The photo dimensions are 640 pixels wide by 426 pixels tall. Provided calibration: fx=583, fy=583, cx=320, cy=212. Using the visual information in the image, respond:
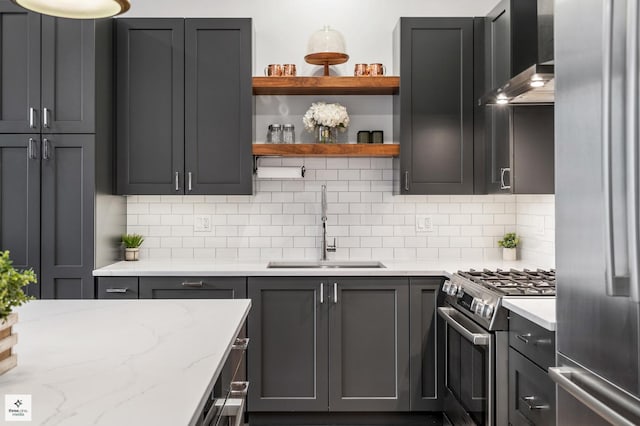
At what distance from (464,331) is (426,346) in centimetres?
70

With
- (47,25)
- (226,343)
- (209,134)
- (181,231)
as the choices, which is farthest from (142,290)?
(226,343)

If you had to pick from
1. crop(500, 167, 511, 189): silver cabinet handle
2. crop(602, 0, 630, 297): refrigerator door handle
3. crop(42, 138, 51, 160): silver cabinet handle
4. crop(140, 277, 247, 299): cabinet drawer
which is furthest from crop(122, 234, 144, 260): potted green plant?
crop(602, 0, 630, 297): refrigerator door handle

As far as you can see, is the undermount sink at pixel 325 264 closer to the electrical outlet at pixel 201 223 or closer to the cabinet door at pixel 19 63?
the electrical outlet at pixel 201 223

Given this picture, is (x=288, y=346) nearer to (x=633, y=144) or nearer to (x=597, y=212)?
(x=597, y=212)

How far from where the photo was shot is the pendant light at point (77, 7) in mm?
1837

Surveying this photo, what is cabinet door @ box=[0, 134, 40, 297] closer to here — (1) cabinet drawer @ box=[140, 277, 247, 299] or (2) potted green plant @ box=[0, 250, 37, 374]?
(1) cabinet drawer @ box=[140, 277, 247, 299]

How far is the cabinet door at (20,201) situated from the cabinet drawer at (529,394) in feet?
8.63

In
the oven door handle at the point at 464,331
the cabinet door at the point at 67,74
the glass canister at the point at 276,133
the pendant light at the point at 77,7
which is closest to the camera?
the pendant light at the point at 77,7

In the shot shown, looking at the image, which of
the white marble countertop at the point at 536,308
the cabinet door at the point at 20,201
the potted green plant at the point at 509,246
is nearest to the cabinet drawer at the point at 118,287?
the cabinet door at the point at 20,201

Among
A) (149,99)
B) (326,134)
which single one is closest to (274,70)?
(326,134)

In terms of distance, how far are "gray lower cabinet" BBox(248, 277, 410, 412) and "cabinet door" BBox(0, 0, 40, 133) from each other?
1.68m

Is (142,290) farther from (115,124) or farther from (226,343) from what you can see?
(226,343)

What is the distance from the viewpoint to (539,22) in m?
3.04

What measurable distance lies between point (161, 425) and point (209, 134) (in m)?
2.80
